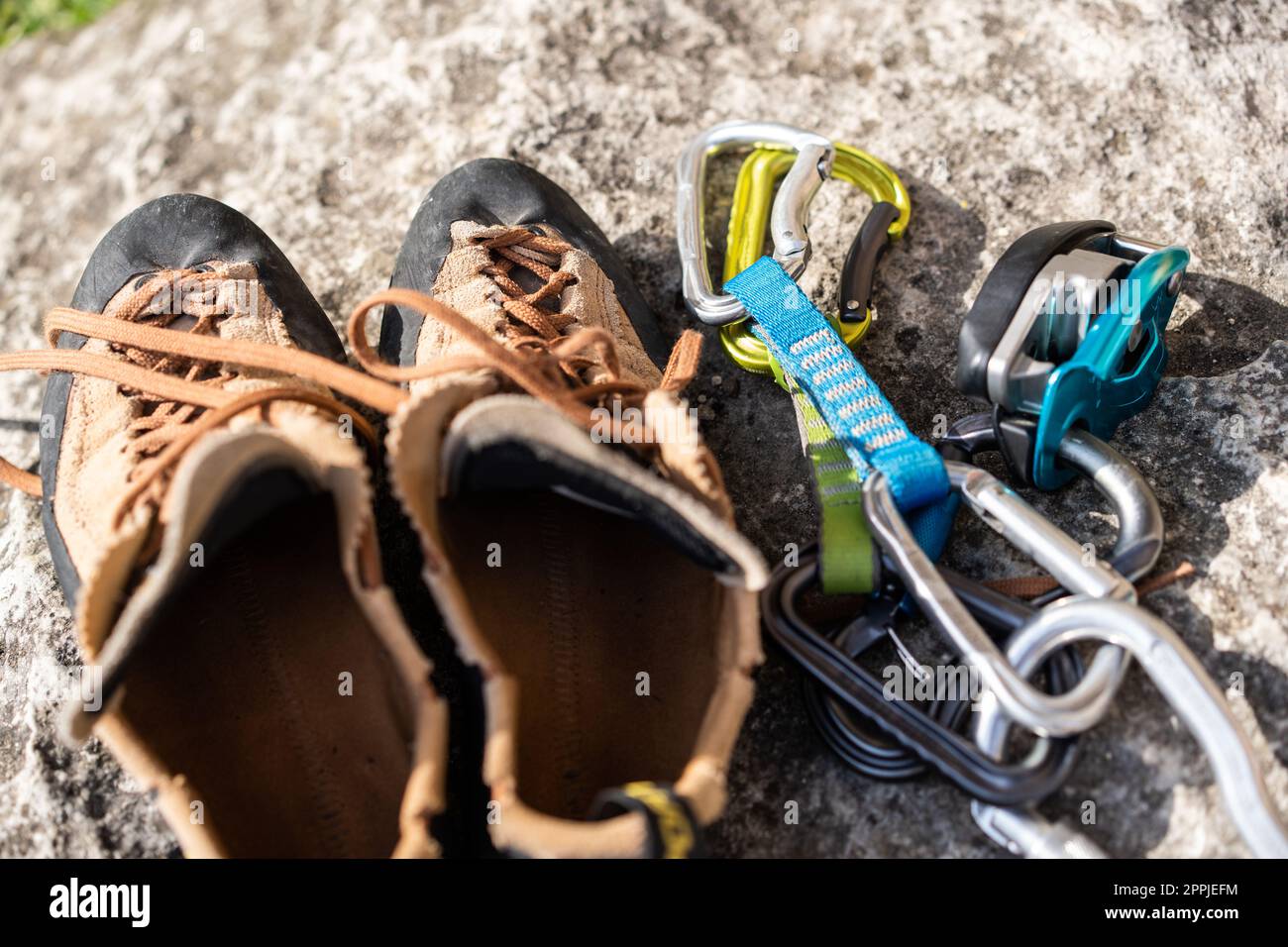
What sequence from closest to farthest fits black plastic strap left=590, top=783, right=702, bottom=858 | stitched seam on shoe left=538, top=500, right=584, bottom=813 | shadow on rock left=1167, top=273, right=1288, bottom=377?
black plastic strap left=590, top=783, right=702, bottom=858 → stitched seam on shoe left=538, top=500, right=584, bottom=813 → shadow on rock left=1167, top=273, right=1288, bottom=377

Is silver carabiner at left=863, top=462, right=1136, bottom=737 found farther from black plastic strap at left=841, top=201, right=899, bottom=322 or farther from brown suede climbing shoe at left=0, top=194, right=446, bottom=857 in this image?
brown suede climbing shoe at left=0, top=194, right=446, bottom=857

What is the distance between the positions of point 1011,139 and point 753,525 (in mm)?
1239

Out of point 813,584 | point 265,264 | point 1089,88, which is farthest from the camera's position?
point 1089,88

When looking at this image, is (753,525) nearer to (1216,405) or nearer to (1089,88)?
(1216,405)

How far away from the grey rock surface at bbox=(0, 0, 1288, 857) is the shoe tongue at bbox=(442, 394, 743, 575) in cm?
61

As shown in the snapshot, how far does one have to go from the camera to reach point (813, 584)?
204 centimetres

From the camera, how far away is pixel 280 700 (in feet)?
6.53

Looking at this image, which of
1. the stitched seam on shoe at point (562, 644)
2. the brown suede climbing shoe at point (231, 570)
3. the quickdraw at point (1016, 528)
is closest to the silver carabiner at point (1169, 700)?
the quickdraw at point (1016, 528)

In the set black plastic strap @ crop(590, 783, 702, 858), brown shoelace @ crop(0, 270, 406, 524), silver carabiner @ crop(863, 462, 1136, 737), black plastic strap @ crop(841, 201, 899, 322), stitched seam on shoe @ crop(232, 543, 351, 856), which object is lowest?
stitched seam on shoe @ crop(232, 543, 351, 856)

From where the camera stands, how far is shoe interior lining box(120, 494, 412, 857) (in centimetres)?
184

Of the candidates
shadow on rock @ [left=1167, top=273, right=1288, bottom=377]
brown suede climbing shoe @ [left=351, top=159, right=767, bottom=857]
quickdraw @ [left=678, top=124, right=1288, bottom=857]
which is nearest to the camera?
brown suede climbing shoe @ [left=351, top=159, right=767, bottom=857]

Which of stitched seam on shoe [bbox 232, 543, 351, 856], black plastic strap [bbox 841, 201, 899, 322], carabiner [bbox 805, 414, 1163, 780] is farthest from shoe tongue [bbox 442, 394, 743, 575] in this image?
black plastic strap [bbox 841, 201, 899, 322]

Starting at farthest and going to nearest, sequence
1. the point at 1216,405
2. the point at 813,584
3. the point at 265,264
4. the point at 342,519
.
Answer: the point at 265,264 → the point at 1216,405 → the point at 813,584 → the point at 342,519
